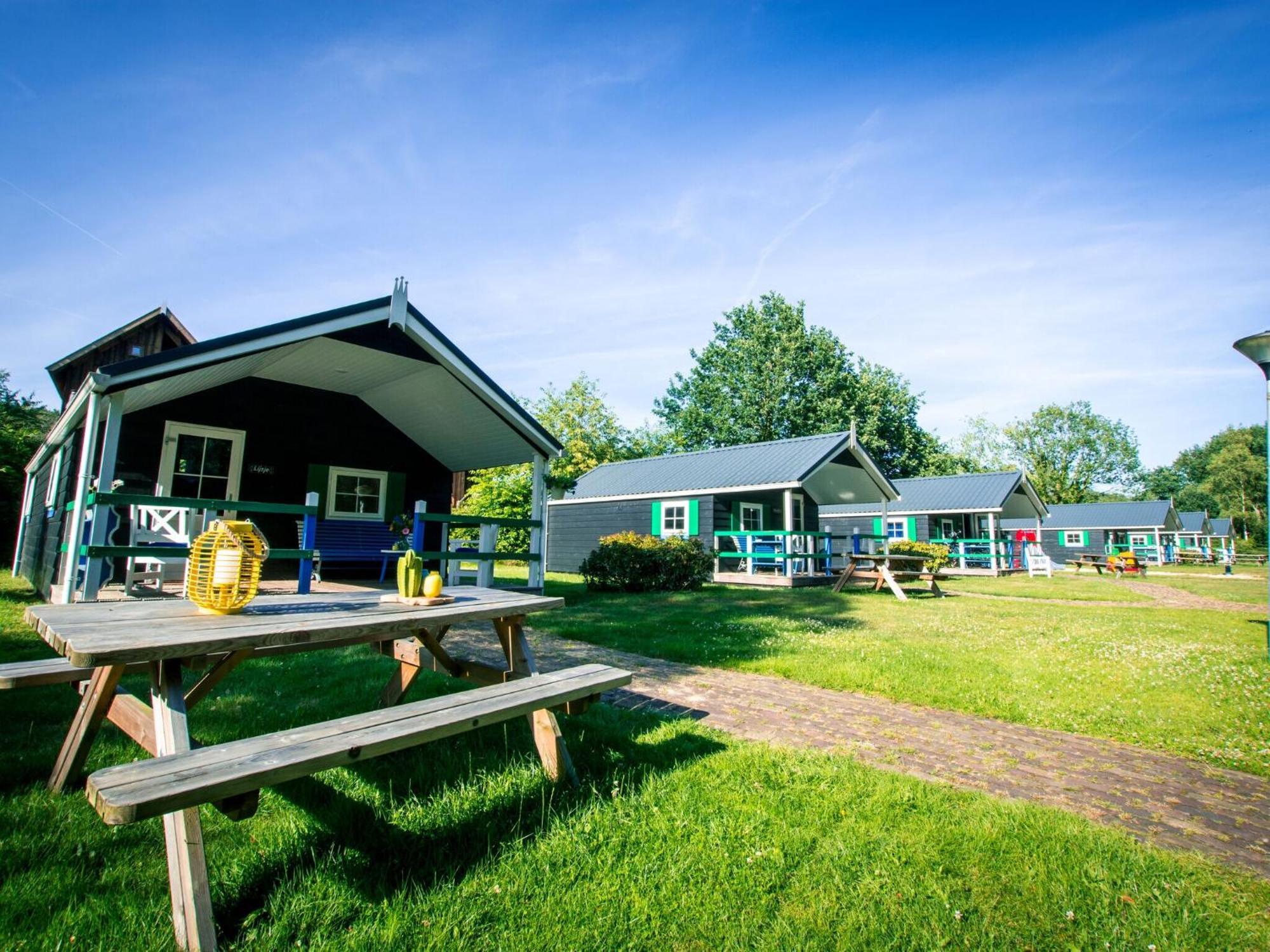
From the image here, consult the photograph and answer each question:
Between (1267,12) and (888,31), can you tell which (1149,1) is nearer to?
(1267,12)

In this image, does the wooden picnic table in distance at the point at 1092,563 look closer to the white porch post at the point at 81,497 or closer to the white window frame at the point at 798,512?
the white window frame at the point at 798,512

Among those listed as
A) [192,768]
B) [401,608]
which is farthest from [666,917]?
[401,608]

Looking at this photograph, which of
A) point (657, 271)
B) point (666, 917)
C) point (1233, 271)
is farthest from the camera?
point (657, 271)

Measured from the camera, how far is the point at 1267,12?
6930 mm

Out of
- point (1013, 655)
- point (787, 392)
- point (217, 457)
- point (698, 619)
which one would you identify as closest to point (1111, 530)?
point (787, 392)

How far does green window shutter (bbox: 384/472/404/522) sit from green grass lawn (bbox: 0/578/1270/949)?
906 centimetres

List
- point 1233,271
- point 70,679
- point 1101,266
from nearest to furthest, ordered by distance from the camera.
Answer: point 70,679 < point 1101,266 < point 1233,271

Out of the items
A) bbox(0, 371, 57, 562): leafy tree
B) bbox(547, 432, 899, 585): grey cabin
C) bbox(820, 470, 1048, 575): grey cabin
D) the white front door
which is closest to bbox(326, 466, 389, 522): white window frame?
the white front door

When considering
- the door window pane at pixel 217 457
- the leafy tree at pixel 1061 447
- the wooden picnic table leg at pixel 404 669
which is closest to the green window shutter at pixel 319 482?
the door window pane at pixel 217 457

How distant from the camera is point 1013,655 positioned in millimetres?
6379

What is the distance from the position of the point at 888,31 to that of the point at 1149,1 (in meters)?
3.09

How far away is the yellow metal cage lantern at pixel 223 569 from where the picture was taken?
2689mm

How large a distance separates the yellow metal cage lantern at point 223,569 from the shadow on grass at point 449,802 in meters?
0.91

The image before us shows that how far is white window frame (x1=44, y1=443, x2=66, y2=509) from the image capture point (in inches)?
404
